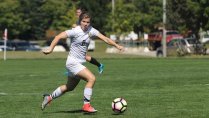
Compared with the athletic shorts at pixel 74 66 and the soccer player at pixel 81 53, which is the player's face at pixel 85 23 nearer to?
the soccer player at pixel 81 53

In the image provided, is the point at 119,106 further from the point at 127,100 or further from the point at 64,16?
the point at 64,16

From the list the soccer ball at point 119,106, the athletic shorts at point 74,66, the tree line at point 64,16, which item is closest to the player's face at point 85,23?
the athletic shorts at point 74,66

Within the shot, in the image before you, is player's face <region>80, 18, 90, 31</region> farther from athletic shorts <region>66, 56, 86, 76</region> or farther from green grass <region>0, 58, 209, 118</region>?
green grass <region>0, 58, 209, 118</region>

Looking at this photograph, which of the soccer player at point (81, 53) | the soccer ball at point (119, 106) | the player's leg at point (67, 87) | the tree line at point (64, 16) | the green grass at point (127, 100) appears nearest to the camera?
the soccer ball at point (119, 106)

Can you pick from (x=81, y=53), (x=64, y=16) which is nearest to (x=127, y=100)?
(x=81, y=53)

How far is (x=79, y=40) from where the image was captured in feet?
44.0

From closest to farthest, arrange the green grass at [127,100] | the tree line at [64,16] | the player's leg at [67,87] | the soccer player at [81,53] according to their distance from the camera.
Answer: the green grass at [127,100] → the soccer player at [81,53] → the player's leg at [67,87] → the tree line at [64,16]

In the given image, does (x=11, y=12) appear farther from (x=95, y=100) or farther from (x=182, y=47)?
(x=95, y=100)

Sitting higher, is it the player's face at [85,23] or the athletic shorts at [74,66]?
Answer: the player's face at [85,23]

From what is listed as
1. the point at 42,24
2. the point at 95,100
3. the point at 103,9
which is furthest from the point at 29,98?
the point at 103,9

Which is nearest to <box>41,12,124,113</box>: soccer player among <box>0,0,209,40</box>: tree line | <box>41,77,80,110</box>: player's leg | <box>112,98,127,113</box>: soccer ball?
<box>41,77,80,110</box>: player's leg

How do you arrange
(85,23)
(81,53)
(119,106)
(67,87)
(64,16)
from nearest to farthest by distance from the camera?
1. (119,106)
2. (85,23)
3. (81,53)
4. (67,87)
5. (64,16)

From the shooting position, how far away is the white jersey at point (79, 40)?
44.0 feet

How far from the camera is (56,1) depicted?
103125mm
